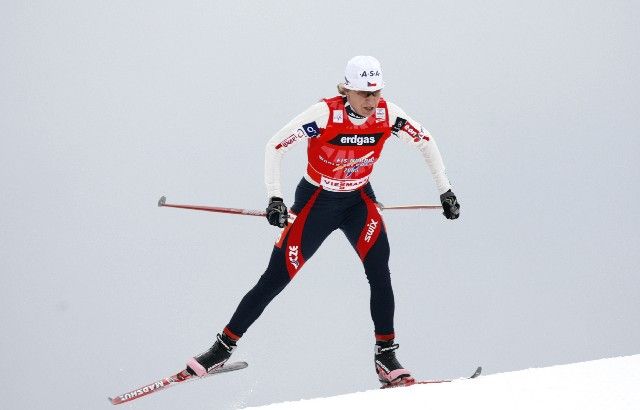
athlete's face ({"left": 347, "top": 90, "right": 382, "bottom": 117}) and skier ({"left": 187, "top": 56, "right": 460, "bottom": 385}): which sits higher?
athlete's face ({"left": 347, "top": 90, "right": 382, "bottom": 117})

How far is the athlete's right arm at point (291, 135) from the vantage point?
3982mm

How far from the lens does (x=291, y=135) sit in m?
4.02

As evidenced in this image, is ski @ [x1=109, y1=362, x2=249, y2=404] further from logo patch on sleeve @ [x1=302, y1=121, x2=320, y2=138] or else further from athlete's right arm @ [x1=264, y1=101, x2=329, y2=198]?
logo patch on sleeve @ [x1=302, y1=121, x2=320, y2=138]

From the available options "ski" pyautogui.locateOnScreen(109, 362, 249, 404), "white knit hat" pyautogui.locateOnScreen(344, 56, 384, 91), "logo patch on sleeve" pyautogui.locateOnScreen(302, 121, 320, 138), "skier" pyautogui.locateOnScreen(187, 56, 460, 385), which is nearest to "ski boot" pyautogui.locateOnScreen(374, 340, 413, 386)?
"skier" pyautogui.locateOnScreen(187, 56, 460, 385)

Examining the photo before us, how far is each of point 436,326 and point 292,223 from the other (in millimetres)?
12189

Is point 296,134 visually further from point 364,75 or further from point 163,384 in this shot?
point 163,384

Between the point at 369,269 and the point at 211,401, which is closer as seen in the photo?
the point at 369,269

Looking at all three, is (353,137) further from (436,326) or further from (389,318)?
(436,326)

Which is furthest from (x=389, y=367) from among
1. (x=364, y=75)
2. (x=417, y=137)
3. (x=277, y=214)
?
(x=364, y=75)

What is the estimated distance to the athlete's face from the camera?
3.89 m

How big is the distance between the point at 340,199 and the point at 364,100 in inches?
23.7

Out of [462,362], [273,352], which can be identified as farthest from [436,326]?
[273,352]

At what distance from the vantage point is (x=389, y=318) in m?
4.23

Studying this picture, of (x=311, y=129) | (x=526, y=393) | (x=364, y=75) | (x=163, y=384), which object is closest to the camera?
(x=526, y=393)
